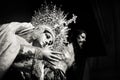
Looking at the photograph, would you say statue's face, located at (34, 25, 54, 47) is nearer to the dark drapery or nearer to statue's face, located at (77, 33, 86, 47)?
statue's face, located at (77, 33, 86, 47)

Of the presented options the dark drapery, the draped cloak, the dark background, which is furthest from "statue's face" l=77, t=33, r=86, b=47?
the draped cloak

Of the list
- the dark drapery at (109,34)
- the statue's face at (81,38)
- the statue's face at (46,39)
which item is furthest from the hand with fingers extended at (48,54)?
the dark drapery at (109,34)

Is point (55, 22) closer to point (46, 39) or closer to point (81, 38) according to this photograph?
point (46, 39)

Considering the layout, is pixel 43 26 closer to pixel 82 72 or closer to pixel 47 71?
pixel 47 71

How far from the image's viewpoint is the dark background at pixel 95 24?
1816 mm

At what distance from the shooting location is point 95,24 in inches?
77.8

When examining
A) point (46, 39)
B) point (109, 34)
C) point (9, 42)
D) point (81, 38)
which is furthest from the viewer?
point (109, 34)

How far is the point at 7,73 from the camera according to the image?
1531 mm

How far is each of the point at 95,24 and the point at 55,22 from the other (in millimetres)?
374

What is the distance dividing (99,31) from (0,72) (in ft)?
2.91

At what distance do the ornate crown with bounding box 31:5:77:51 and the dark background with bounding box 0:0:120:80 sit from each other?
0.07m

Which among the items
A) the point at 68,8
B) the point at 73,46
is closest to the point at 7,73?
the point at 73,46

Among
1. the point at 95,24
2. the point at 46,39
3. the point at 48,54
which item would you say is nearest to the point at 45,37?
the point at 46,39

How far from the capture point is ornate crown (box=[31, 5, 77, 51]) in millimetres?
1722
